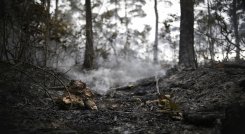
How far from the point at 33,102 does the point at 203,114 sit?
311 centimetres

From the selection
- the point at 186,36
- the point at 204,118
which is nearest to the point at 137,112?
the point at 204,118

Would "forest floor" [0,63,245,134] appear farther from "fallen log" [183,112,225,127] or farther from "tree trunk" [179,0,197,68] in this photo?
"tree trunk" [179,0,197,68]

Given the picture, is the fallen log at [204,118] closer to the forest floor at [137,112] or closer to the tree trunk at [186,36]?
the forest floor at [137,112]

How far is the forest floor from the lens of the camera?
13.1ft

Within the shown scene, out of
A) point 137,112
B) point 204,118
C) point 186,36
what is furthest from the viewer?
point 186,36

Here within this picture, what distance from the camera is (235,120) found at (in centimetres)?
417

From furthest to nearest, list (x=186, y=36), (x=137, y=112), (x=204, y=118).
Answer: (x=186, y=36)
(x=137, y=112)
(x=204, y=118)

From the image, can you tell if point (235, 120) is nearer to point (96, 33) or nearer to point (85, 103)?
point (85, 103)

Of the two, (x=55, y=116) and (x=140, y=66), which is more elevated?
(x=140, y=66)

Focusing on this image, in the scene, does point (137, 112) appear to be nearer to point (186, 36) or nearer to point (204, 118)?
point (204, 118)

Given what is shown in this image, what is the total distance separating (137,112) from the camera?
17.2 ft

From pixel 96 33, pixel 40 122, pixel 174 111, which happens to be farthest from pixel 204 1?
pixel 96 33

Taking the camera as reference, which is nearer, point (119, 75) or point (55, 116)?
point (55, 116)

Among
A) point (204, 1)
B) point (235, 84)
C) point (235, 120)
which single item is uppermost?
point (204, 1)
